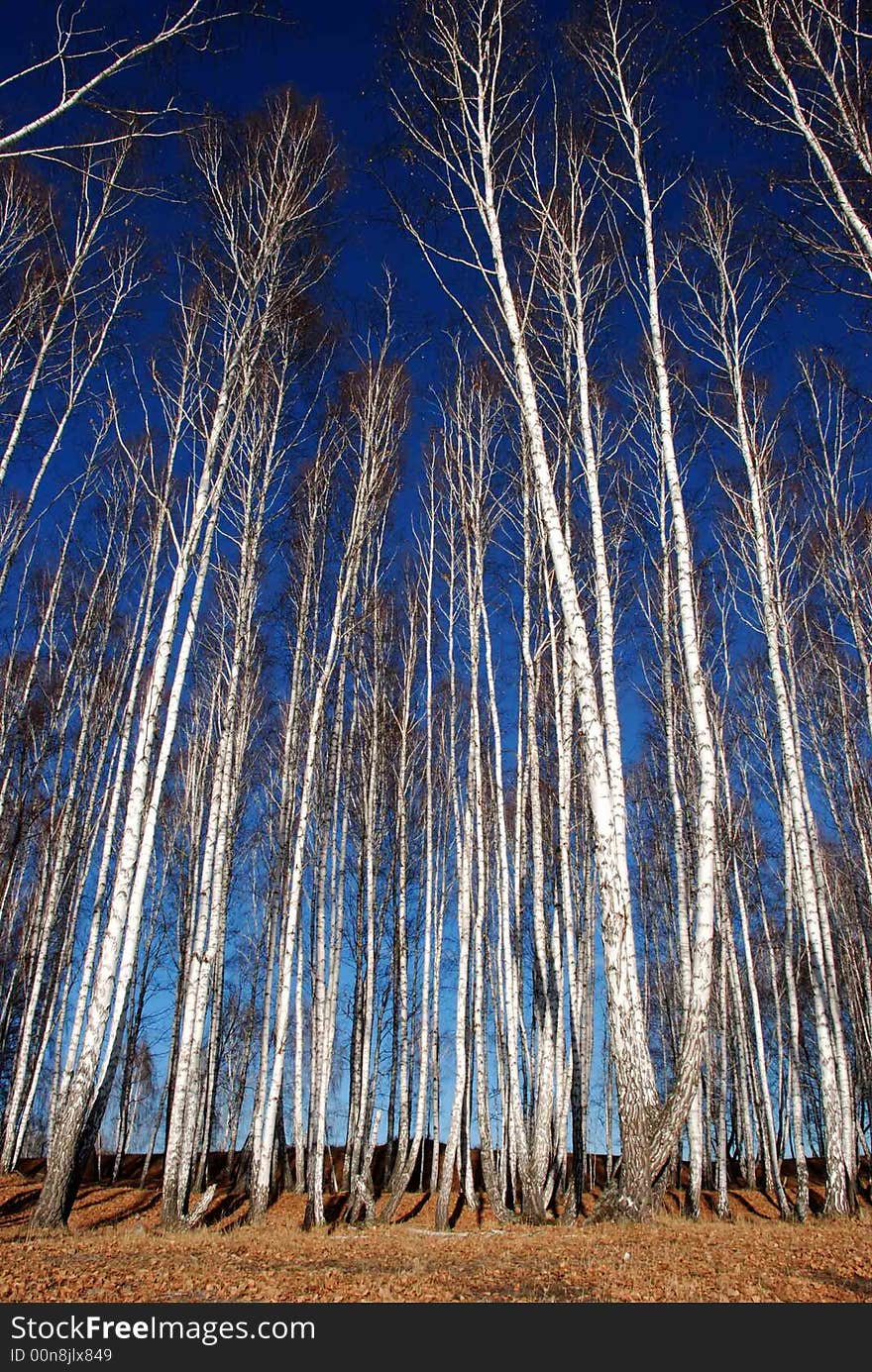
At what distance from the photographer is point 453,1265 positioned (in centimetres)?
523

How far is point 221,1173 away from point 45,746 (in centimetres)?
1050

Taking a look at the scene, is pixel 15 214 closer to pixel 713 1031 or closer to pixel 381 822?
pixel 381 822

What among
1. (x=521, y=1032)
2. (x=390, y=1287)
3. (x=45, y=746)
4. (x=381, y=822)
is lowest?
(x=390, y=1287)

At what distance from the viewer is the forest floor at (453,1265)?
4.20m

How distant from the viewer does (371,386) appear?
12664 millimetres

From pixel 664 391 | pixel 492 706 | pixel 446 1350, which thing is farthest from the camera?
pixel 492 706

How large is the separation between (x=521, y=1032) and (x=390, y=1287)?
6.42 metres

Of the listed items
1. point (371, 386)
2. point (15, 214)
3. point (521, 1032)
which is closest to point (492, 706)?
point (521, 1032)

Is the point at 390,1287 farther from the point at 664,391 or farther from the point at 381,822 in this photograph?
the point at 381,822

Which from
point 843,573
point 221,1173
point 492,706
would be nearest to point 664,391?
point 492,706

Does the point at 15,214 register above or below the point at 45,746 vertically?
above

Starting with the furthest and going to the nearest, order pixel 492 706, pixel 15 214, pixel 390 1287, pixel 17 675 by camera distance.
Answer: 1. pixel 17 675
2. pixel 492 706
3. pixel 15 214
4. pixel 390 1287

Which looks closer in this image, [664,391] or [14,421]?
[664,391]

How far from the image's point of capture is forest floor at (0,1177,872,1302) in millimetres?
4199
